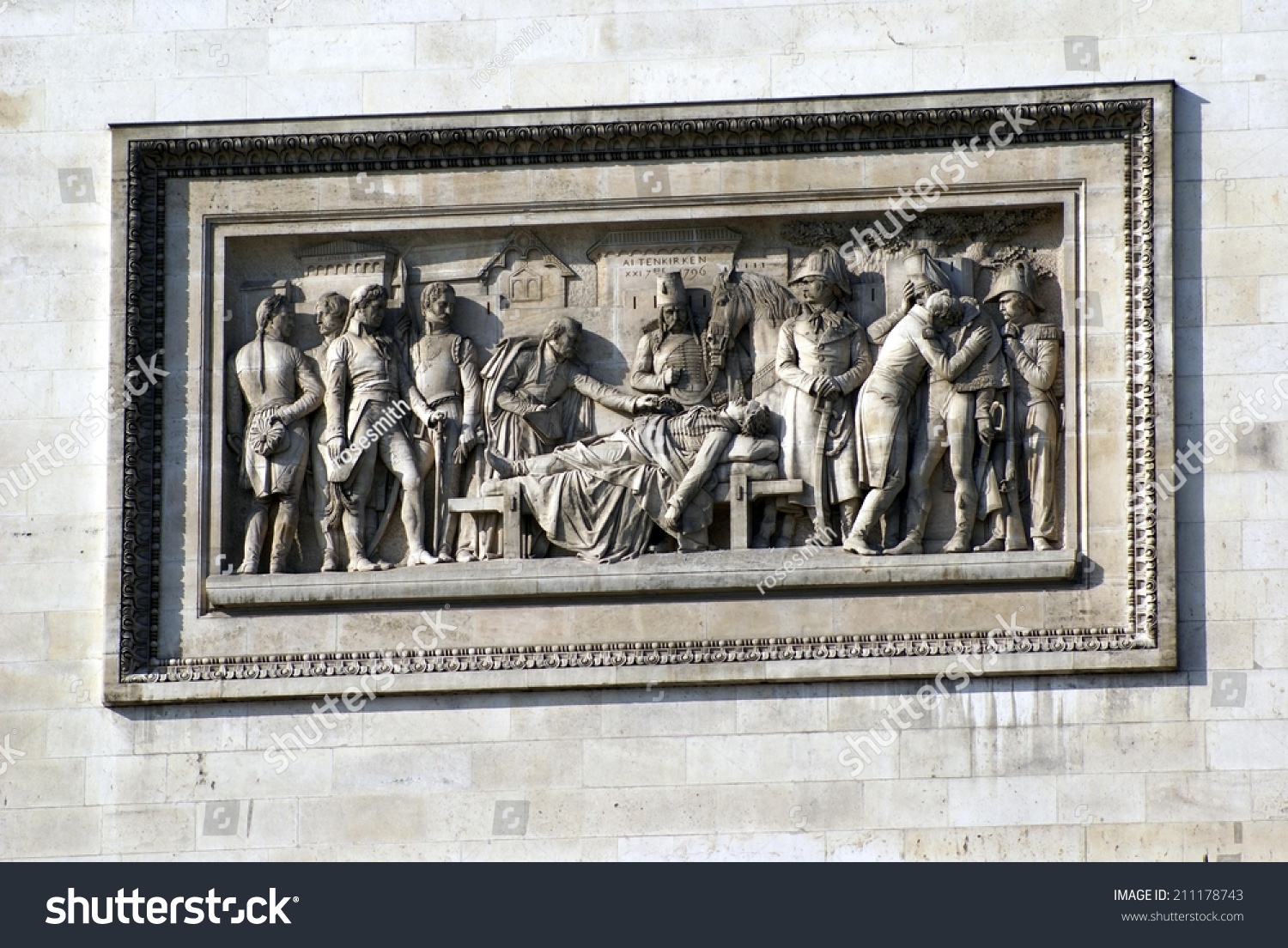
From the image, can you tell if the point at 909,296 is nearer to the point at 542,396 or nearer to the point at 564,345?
the point at 564,345

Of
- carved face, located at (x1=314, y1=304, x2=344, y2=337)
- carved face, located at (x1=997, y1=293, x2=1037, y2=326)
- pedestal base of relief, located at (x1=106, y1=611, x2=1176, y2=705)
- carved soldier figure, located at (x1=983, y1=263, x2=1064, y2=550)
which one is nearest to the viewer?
pedestal base of relief, located at (x1=106, y1=611, x2=1176, y2=705)

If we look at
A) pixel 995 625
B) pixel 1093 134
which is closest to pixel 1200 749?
pixel 995 625

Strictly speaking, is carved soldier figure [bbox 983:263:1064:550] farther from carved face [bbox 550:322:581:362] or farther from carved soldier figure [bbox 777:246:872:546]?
carved face [bbox 550:322:581:362]

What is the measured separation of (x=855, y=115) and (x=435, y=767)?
5.76m

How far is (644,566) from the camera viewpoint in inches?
875

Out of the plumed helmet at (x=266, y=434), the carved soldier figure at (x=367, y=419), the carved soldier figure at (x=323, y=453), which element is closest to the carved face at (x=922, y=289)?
the carved soldier figure at (x=367, y=419)

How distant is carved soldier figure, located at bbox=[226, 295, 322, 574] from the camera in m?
22.8

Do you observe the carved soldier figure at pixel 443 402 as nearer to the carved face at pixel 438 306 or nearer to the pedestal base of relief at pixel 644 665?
the carved face at pixel 438 306

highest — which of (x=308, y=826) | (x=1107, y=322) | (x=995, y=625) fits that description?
(x=1107, y=322)

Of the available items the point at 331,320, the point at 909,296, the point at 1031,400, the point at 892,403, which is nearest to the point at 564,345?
the point at 331,320

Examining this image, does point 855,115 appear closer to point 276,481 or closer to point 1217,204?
point 1217,204

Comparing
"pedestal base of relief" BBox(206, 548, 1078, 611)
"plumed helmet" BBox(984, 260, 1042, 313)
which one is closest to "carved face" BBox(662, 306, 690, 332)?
"pedestal base of relief" BBox(206, 548, 1078, 611)

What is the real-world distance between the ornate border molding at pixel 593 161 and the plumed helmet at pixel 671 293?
922 mm

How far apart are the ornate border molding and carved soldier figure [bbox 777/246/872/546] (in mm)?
980
